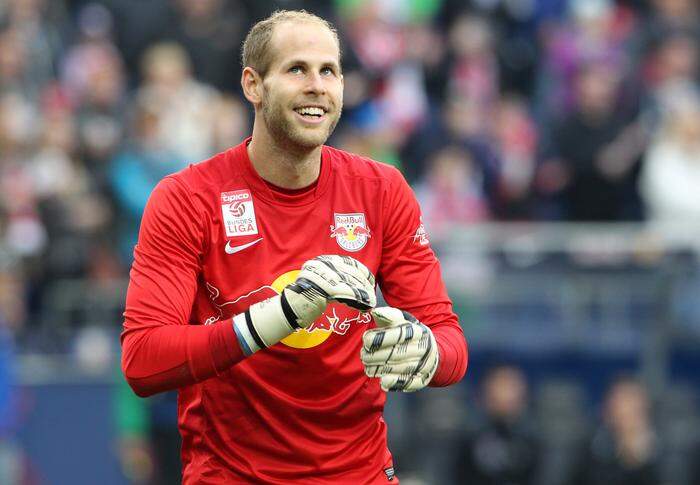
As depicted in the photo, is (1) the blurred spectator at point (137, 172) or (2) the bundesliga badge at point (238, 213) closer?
(2) the bundesliga badge at point (238, 213)

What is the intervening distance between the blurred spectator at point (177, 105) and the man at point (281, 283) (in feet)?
21.6

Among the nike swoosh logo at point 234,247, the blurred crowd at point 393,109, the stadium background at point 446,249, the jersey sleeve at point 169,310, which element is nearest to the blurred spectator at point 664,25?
the blurred crowd at point 393,109

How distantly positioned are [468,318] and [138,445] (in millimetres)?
2846

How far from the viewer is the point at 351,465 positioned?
4.97 m

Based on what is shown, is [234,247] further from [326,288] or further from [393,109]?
[393,109]

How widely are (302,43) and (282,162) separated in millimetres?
440

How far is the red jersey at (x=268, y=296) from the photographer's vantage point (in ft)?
15.8

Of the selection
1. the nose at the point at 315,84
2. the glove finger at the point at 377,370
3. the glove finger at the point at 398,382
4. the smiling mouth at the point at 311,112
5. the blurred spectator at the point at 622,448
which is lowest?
the blurred spectator at the point at 622,448

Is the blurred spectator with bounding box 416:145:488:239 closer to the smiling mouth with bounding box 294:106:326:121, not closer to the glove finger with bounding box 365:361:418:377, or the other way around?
the smiling mouth with bounding box 294:106:326:121

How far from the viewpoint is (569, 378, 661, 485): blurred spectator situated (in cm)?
1070

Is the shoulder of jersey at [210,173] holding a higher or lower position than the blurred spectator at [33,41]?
lower

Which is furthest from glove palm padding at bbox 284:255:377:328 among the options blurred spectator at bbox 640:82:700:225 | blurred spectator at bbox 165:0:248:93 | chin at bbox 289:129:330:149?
blurred spectator at bbox 165:0:248:93

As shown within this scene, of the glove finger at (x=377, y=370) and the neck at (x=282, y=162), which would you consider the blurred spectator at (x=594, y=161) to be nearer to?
the neck at (x=282, y=162)

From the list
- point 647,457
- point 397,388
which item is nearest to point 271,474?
point 397,388
